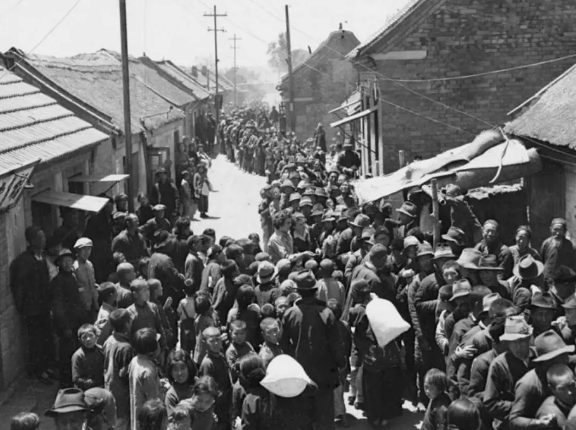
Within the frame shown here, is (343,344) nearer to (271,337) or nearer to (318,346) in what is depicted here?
(318,346)

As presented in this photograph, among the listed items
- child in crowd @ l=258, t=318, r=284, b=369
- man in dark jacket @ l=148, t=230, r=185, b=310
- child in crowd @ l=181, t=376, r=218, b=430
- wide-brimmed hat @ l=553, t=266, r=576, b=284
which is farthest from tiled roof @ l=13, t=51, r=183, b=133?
child in crowd @ l=181, t=376, r=218, b=430

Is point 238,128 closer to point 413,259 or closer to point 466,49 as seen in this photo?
point 466,49

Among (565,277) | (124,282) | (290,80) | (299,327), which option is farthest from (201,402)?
(290,80)

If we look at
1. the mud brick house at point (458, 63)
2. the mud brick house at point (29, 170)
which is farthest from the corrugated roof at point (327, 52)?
the mud brick house at point (29, 170)

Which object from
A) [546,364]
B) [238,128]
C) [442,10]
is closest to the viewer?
[546,364]

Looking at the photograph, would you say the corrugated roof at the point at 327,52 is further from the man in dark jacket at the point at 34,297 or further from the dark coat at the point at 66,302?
the dark coat at the point at 66,302

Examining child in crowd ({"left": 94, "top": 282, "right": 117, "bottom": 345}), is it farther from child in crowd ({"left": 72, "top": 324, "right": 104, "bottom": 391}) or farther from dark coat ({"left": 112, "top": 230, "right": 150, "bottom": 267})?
dark coat ({"left": 112, "top": 230, "right": 150, "bottom": 267})

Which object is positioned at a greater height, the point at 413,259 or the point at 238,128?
the point at 238,128

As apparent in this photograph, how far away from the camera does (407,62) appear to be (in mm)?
18984

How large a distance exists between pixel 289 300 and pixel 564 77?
8.94m

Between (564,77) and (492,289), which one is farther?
(564,77)

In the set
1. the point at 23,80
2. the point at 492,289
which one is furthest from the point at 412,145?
the point at 492,289

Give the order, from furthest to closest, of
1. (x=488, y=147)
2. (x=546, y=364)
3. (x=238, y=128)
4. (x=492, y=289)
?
(x=238, y=128)
(x=488, y=147)
(x=492, y=289)
(x=546, y=364)

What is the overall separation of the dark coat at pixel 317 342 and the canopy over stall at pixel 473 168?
18.9 feet
